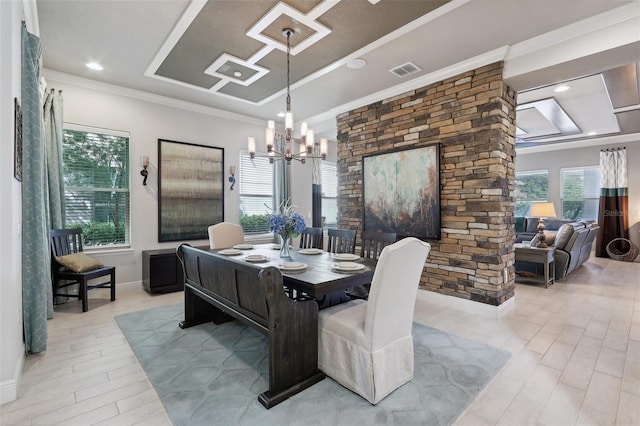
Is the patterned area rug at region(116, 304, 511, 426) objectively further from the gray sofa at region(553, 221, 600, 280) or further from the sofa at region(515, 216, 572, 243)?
the sofa at region(515, 216, 572, 243)

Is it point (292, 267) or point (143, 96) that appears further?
point (143, 96)

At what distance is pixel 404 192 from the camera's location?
423 centimetres

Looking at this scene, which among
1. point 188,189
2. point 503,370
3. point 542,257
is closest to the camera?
point 503,370

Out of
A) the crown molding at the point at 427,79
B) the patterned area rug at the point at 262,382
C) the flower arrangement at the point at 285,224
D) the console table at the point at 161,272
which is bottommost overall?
the patterned area rug at the point at 262,382

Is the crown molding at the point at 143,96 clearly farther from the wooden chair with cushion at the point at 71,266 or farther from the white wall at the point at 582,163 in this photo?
the white wall at the point at 582,163

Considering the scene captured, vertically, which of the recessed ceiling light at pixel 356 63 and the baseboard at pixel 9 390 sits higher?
the recessed ceiling light at pixel 356 63

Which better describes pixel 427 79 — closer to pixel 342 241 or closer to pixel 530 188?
pixel 342 241

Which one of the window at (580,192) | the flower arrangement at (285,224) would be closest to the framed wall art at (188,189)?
the flower arrangement at (285,224)

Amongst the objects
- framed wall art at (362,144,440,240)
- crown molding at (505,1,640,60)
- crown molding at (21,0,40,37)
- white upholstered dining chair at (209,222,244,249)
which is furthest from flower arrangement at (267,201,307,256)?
crown molding at (505,1,640,60)

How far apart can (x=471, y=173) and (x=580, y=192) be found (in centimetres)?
642

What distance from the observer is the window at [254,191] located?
5.60 m

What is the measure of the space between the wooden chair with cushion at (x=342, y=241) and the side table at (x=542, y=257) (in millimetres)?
3172

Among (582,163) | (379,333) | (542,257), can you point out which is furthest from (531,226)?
(379,333)

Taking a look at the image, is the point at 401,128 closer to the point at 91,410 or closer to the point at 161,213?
the point at 161,213
